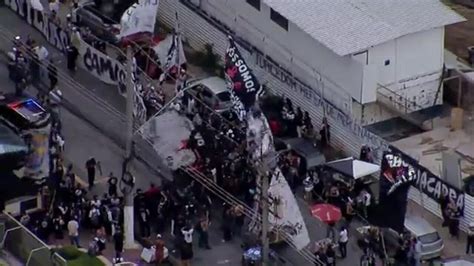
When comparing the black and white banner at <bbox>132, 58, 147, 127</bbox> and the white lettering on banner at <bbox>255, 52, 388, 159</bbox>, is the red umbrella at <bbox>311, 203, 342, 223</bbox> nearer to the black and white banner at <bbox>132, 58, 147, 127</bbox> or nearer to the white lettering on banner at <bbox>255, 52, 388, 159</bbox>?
the white lettering on banner at <bbox>255, 52, 388, 159</bbox>

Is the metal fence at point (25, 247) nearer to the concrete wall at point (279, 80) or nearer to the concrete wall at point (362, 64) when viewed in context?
the concrete wall at point (279, 80)

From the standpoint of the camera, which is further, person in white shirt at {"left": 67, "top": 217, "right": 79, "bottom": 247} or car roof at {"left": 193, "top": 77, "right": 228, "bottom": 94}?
car roof at {"left": 193, "top": 77, "right": 228, "bottom": 94}

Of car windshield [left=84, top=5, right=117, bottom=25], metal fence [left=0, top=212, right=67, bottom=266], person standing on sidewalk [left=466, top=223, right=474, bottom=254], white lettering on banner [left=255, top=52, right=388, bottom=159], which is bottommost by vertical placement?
person standing on sidewalk [left=466, top=223, right=474, bottom=254]

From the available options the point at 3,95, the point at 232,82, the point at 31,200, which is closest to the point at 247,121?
the point at 232,82

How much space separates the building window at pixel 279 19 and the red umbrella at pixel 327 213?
9566 mm

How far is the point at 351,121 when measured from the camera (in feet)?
207

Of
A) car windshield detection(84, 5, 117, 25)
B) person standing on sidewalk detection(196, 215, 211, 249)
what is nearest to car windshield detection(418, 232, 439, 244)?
person standing on sidewalk detection(196, 215, 211, 249)

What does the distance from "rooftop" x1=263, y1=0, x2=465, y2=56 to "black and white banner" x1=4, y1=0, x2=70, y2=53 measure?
6.96 meters

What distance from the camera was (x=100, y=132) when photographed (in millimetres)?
64250

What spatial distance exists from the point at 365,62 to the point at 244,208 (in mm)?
7964

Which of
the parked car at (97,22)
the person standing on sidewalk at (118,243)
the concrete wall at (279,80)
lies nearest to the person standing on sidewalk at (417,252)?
the concrete wall at (279,80)

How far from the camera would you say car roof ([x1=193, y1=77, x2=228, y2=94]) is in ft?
213

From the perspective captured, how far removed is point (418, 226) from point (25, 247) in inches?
444

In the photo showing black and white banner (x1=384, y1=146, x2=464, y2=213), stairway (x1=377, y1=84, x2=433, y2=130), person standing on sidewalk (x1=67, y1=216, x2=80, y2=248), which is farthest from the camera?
stairway (x1=377, y1=84, x2=433, y2=130)
